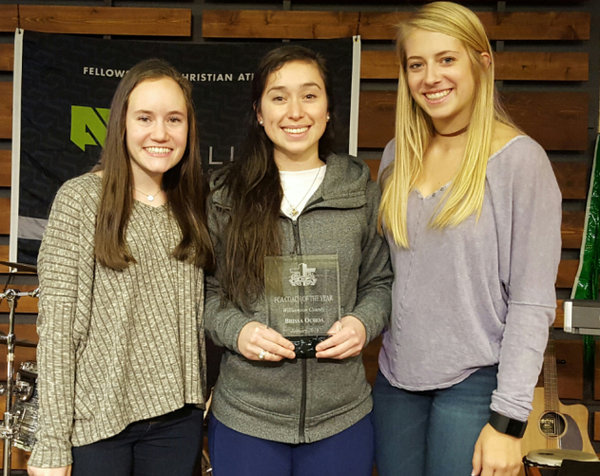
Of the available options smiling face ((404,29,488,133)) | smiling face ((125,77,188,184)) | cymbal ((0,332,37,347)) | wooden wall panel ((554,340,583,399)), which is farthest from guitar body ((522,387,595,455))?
cymbal ((0,332,37,347))

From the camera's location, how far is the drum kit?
3.04 m

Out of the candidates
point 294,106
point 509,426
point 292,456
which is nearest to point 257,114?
point 294,106

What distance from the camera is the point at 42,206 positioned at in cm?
339

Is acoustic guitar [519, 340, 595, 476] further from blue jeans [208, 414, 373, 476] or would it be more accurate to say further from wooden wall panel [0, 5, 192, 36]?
wooden wall panel [0, 5, 192, 36]

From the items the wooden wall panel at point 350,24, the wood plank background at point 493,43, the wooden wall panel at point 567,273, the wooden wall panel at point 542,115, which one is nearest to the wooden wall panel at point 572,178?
the wood plank background at point 493,43

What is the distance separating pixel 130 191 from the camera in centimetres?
164

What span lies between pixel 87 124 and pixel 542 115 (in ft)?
8.72

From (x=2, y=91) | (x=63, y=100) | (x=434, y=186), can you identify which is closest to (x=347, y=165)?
(x=434, y=186)

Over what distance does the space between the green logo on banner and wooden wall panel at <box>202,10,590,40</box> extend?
0.80m

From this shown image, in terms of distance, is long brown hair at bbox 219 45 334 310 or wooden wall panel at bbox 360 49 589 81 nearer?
long brown hair at bbox 219 45 334 310

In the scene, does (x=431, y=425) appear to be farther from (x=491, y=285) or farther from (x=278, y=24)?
(x=278, y=24)

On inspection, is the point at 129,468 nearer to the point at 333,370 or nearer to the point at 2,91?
the point at 333,370

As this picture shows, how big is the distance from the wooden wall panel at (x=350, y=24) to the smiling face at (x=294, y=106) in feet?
6.63

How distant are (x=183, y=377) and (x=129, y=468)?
0.26m
